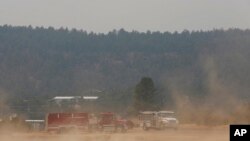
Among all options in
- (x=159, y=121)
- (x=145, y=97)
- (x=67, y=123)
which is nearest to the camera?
(x=67, y=123)

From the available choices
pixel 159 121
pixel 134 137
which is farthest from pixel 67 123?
pixel 134 137

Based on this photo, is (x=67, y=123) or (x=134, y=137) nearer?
(x=134, y=137)

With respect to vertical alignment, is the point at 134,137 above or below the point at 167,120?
below

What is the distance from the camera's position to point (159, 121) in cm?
6078

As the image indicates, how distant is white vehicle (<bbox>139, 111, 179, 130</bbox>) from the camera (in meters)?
60.1

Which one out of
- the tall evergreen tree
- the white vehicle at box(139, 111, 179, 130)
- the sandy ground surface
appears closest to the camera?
the sandy ground surface

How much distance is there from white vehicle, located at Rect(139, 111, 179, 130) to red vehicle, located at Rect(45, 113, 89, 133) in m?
8.24

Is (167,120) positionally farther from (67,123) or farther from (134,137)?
(134,137)

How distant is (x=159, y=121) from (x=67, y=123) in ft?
33.7

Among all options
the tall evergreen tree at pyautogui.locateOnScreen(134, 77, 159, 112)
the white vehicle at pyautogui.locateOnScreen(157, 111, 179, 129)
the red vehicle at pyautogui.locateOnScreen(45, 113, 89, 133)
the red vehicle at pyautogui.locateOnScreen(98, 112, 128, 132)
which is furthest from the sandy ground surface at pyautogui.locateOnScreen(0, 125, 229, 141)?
the tall evergreen tree at pyautogui.locateOnScreen(134, 77, 159, 112)

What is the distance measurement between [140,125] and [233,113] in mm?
13956

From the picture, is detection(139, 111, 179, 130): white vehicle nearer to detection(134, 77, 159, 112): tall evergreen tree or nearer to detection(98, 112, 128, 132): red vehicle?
detection(98, 112, 128, 132): red vehicle

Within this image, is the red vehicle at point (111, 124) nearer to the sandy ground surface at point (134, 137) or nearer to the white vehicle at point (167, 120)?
the white vehicle at point (167, 120)

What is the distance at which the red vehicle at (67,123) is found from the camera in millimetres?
54594
